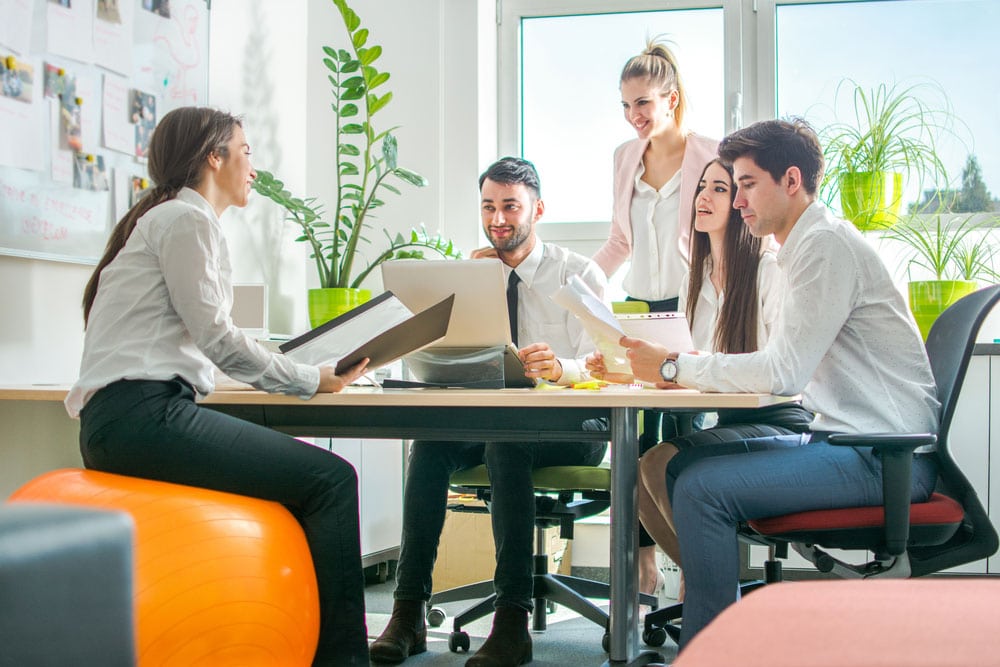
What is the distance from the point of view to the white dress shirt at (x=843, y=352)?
1.88 meters

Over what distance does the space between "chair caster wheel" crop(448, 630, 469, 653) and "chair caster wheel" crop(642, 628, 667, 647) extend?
46 cm

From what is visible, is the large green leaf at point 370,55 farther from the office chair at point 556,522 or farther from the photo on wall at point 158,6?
the office chair at point 556,522

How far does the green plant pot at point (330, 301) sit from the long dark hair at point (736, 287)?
120 centimetres

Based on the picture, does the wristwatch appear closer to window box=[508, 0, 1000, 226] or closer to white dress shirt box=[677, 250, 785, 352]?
white dress shirt box=[677, 250, 785, 352]

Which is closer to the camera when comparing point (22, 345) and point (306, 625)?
point (306, 625)

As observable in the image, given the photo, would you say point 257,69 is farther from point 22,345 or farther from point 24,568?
point 24,568

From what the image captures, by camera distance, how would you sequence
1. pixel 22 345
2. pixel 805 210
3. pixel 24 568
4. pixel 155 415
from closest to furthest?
pixel 24 568 < pixel 155 415 < pixel 805 210 < pixel 22 345

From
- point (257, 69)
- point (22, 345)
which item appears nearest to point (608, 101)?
point (257, 69)

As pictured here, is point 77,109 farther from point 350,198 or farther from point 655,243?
point 655,243

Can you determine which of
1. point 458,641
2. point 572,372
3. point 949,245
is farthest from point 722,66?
point 458,641

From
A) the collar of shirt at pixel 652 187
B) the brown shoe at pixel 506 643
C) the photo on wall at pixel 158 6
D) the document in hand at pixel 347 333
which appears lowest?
the brown shoe at pixel 506 643

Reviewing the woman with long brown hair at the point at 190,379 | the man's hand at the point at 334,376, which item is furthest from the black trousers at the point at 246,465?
the man's hand at the point at 334,376

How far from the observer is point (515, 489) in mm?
2461

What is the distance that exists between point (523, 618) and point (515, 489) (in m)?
0.30
